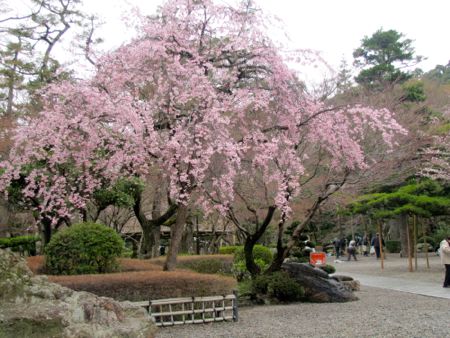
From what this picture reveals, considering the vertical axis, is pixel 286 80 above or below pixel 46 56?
below

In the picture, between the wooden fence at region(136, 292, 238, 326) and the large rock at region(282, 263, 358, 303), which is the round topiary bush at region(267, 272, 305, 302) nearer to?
the large rock at region(282, 263, 358, 303)

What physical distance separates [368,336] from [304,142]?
4941mm

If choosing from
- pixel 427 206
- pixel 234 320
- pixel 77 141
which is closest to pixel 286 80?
pixel 77 141

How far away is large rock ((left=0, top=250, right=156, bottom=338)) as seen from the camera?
11.2 ft

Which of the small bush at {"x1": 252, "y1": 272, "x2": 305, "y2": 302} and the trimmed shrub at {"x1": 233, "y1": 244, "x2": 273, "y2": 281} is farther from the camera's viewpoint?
the trimmed shrub at {"x1": 233, "y1": 244, "x2": 273, "y2": 281}

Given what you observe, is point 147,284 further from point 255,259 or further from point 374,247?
point 374,247

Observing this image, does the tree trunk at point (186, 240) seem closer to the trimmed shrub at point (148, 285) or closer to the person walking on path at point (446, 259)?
the person walking on path at point (446, 259)

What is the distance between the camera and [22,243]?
1945 centimetres

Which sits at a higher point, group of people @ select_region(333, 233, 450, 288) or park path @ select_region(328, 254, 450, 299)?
group of people @ select_region(333, 233, 450, 288)

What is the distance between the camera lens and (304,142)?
33.8 feet

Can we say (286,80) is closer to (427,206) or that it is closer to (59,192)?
(59,192)

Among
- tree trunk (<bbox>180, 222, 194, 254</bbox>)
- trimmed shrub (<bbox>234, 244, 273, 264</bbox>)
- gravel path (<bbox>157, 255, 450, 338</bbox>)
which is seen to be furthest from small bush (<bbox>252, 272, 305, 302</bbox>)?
tree trunk (<bbox>180, 222, 194, 254</bbox>)

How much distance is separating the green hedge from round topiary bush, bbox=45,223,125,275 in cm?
1185

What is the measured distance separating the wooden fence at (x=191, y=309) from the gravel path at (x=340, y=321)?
186 millimetres
